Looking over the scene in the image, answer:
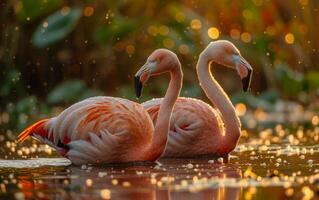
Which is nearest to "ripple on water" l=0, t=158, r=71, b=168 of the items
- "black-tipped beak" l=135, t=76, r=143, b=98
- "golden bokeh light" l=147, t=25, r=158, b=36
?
"black-tipped beak" l=135, t=76, r=143, b=98

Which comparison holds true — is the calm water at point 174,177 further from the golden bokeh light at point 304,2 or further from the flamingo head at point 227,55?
the golden bokeh light at point 304,2

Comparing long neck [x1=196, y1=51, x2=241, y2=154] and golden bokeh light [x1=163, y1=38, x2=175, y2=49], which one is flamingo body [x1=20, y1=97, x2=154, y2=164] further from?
golden bokeh light [x1=163, y1=38, x2=175, y2=49]

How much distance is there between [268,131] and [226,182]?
4668 mm

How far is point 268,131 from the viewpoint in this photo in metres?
11.9

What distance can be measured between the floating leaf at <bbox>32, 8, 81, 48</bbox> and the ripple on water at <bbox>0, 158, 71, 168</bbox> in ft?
14.7

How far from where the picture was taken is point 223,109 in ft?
31.6

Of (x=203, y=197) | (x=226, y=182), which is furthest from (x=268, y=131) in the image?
(x=203, y=197)

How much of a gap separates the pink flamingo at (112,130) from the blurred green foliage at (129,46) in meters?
4.77

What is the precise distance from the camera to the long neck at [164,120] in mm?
8672

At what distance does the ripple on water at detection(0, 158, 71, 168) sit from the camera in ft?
28.4

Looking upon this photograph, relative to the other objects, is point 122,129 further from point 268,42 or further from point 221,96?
point 268,42

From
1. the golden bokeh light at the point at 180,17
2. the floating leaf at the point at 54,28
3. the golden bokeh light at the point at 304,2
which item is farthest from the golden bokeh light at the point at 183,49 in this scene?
the golden bokeh light at the point at 304,2

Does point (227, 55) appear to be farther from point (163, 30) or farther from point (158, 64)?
point (163, 30)

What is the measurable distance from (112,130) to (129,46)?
5698mm
